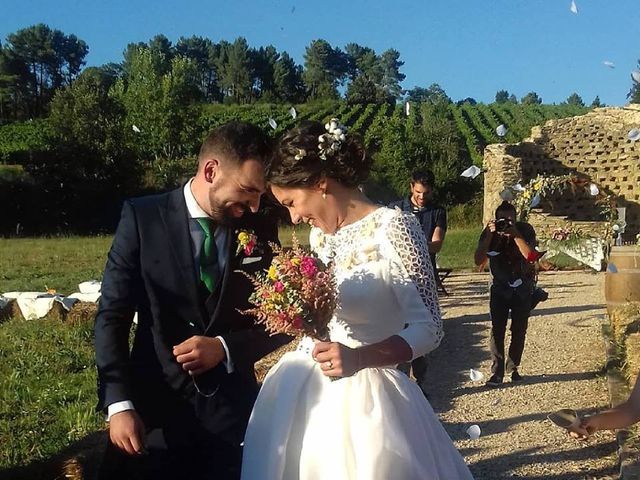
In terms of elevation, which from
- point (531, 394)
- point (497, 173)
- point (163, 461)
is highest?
point (497, 173)

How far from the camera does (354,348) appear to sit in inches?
113

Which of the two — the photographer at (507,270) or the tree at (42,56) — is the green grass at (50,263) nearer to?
the photographer at (507,270)

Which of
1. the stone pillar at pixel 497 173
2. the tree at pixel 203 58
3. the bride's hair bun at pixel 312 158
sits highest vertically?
the tree at pixel 203 58

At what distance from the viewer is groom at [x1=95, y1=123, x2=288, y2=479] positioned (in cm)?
288

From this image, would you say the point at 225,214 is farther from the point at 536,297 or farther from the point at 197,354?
the point at 536,297

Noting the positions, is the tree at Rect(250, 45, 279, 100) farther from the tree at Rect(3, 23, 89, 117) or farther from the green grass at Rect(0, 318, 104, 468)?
the green grass at Rect(0, 318, 104, 468)

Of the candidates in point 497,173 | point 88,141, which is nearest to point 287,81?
point 88,141

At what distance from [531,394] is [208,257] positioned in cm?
539

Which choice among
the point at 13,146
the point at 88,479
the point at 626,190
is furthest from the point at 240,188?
the point at 13,146

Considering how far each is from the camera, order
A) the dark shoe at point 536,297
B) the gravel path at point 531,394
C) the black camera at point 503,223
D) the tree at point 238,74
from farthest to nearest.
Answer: the tree at point 238,74 < the dark shoe at point 536,297 < the black camera at point 503,223 < the gravel path at point 531,394

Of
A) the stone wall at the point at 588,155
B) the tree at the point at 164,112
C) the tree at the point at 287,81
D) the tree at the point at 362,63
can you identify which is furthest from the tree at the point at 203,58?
the stone wall at the point at 588,155

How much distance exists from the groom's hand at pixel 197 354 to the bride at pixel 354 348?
1.12 feet

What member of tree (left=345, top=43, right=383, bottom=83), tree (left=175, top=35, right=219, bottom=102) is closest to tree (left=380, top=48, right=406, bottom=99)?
tree (left=345, top=43, right=383, bottom=83)

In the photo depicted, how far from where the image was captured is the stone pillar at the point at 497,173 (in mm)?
28656
